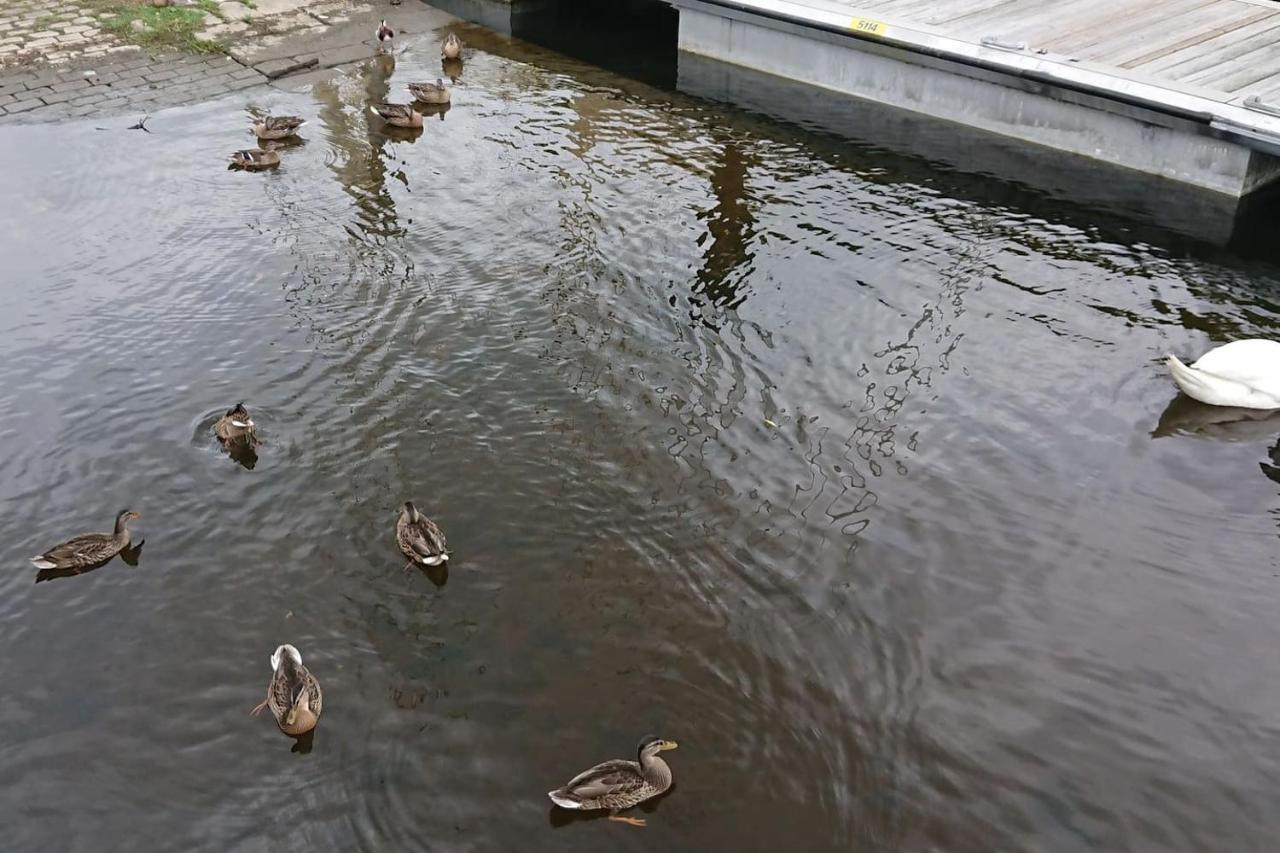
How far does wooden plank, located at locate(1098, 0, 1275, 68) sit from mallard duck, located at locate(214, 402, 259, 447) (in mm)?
14166

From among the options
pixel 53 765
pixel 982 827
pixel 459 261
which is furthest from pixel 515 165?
pixel 982 827

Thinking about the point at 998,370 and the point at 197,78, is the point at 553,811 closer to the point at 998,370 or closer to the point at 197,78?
the point at 998,370

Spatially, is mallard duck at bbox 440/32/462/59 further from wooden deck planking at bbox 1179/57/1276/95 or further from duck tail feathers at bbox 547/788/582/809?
duck tail feathers at bbox 547/788/582/809

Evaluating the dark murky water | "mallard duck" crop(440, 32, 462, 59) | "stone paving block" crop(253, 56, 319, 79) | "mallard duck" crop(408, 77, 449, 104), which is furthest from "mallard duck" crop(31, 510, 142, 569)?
"mallard duck" crop(440, 32, 462, 59)

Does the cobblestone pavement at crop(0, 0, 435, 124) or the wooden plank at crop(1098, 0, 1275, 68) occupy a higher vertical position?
the wooden plank at crop(1098, 0, 1275, 68)

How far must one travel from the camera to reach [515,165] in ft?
52.4

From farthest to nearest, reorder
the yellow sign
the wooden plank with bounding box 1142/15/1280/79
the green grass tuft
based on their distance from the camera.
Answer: the green grass tuft < the yellow sign < the wooden plank with bounding box 1142/15/1280/79

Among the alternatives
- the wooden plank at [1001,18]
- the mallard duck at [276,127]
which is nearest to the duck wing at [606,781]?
the mallard duck at [276,127]

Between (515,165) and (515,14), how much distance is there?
8524 mm

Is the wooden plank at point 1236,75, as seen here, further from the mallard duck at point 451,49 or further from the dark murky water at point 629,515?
the mallard duck at point 451,49

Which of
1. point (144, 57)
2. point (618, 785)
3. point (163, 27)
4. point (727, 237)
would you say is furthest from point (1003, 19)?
point (618, 785)

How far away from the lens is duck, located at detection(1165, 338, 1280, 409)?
35.3ft

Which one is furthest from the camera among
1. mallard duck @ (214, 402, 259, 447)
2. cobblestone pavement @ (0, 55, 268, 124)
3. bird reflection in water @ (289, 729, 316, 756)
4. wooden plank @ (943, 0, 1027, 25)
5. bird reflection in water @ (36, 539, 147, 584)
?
wooden plank @ (943, 0, 1027, 25)

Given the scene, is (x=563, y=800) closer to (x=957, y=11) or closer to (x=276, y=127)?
(x=276, y=127)
